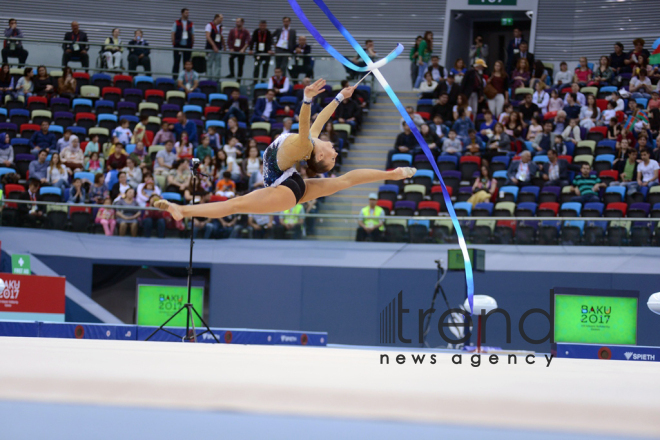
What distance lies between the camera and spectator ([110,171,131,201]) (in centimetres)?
1186

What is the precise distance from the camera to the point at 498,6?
18.2 metres

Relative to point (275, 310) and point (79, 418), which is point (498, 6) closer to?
point (275, 310)

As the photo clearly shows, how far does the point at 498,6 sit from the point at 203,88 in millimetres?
7766

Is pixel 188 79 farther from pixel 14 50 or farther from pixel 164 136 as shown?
pixel 14 50

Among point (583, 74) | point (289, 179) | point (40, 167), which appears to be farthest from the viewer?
point (583, 74)

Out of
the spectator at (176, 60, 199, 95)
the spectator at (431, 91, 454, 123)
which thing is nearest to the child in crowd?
the spectator at (176, 60, 199, 95)

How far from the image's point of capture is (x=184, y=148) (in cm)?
1319

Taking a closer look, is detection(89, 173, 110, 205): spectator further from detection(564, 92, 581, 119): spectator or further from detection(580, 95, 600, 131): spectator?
detection(580, 95, 600, 131): spectator

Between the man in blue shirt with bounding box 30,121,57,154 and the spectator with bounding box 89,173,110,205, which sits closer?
the spectator with bounding box 89,173,110,205

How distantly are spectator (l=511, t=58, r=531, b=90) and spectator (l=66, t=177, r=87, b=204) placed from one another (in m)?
8.82

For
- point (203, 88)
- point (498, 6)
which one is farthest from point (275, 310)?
point (498, 6)

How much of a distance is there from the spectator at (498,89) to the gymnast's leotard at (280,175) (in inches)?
401

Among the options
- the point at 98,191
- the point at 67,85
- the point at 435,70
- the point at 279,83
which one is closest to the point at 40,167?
the point at 98,191

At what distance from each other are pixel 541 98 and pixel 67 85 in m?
9.83
